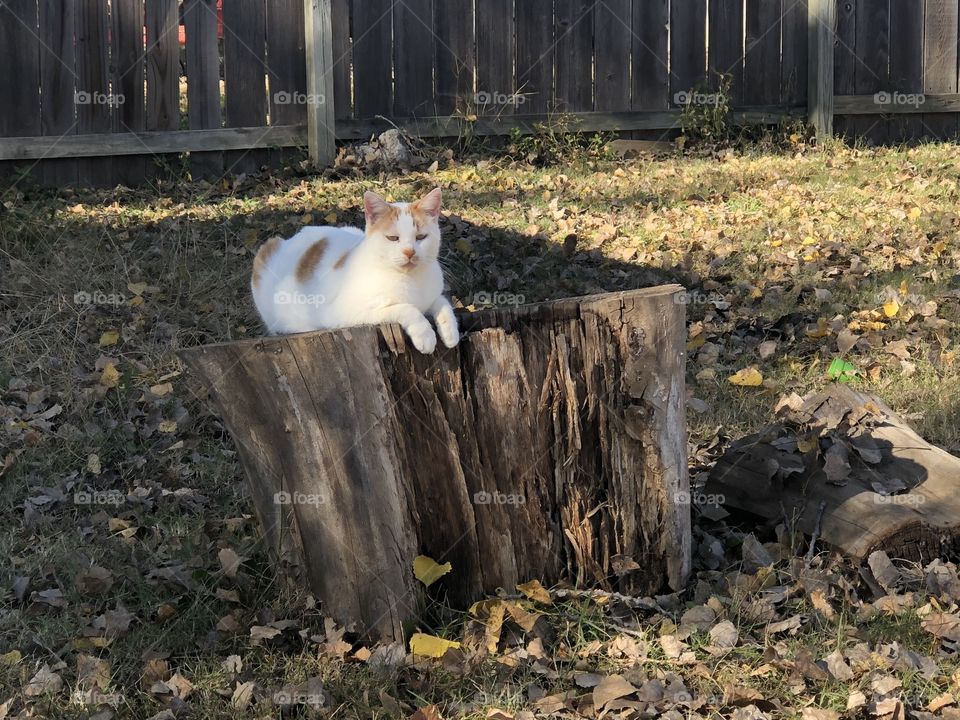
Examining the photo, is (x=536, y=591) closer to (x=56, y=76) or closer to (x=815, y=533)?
(x=815, y=533)

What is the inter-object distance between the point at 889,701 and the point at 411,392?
1648mm

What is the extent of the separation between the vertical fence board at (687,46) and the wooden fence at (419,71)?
0.01 m

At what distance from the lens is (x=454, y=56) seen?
9.08 meters

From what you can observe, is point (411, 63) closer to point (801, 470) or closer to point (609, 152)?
point (609, 152)

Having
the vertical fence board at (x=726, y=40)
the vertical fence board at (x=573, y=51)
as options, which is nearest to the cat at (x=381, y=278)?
the vertical fence board at (x=573, y=51)

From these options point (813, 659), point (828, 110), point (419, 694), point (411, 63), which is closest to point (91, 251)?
point (411, 63)

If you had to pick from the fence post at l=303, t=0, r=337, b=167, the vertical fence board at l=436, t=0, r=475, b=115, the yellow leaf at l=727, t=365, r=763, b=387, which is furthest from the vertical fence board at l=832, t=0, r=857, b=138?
the yellow leaf at l=727, t=365, r=763, b=387

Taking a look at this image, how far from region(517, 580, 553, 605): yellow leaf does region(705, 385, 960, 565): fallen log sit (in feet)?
3.22

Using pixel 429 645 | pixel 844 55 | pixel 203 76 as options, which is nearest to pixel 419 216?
pixel 429 645

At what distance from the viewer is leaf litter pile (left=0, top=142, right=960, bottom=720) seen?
10.4 feet

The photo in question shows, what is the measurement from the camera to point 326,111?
8633mm

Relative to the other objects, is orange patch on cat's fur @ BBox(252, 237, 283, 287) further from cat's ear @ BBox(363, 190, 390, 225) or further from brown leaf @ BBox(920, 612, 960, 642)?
brown leaf @ BBox(920, 612, 960, 642)

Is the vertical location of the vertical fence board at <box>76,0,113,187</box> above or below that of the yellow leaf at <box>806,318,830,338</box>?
above

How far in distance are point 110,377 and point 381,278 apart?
2416 millimetres
